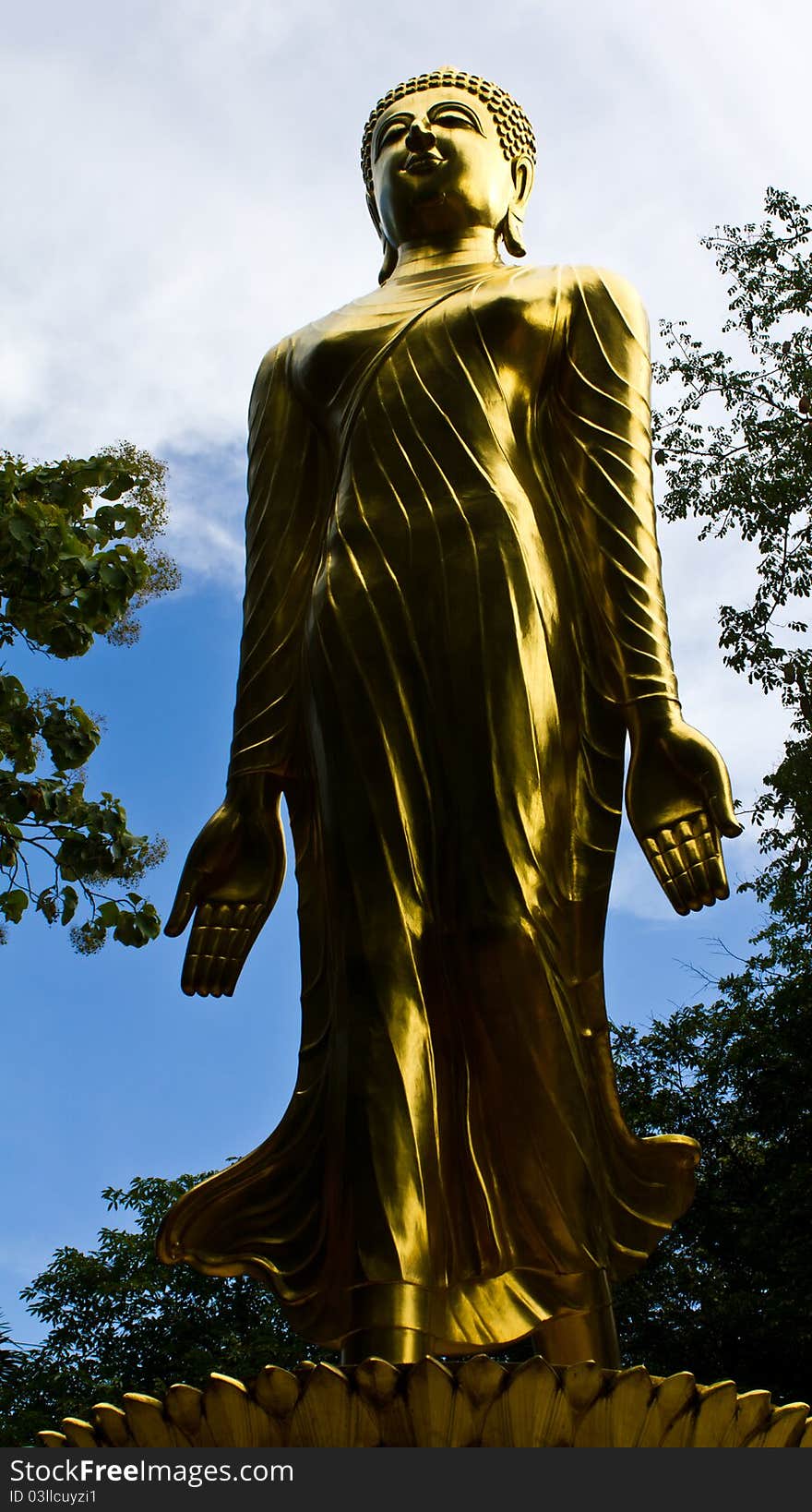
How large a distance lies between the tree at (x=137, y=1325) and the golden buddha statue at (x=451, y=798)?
34.1ft

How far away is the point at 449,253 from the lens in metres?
4.53

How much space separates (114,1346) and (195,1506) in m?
13.0

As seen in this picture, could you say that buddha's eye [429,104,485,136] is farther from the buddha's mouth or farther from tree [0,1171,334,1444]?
tree [0,1171,334,1444]

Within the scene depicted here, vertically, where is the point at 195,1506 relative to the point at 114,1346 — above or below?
below

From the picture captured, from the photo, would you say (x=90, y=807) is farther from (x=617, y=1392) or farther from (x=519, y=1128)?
(x=617, y=1392)

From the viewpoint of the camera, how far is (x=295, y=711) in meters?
4.18

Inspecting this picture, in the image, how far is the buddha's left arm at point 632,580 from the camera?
3.79 meters

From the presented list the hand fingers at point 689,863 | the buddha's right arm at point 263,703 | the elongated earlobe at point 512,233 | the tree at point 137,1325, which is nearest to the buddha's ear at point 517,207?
the elongated earlobe at point 512,233

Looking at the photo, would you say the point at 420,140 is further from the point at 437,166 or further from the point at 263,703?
the point at 263,703

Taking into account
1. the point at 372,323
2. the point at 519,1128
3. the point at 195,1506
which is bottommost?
the point at 195,1506

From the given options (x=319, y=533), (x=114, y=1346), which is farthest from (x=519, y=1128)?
(x=114, y=1346)

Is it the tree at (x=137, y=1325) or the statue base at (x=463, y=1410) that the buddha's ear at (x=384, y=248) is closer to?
the statue base at (x=463, y=1410)

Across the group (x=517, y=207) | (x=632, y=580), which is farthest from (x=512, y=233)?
(x=632, y=580)

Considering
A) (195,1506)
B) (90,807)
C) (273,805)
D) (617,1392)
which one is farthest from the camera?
(90,807)
